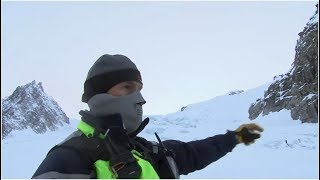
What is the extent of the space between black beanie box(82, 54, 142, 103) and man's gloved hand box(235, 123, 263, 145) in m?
0.97

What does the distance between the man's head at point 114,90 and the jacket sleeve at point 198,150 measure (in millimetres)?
453

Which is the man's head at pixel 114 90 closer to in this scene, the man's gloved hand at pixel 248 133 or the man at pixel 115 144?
the man at pixel 115 144

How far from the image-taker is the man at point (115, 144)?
6.90 ft

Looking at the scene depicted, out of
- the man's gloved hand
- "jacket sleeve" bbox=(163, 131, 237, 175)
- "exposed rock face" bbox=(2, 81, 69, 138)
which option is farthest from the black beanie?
"exposed rock face" bbox=(2, 81, 69, 138)

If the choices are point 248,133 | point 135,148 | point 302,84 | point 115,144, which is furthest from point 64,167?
point 302,84

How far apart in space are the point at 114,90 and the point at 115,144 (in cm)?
41

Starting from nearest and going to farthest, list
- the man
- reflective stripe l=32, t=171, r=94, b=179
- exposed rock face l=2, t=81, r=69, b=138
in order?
reflective stripe l=32, t=171, r=94, b=179 → the man → exposed rock face l=2, t=81, r=69, b=138

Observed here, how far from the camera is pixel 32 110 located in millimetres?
59125

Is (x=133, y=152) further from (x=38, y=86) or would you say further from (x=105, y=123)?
(x=38, y=86)

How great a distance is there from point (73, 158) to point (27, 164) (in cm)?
927

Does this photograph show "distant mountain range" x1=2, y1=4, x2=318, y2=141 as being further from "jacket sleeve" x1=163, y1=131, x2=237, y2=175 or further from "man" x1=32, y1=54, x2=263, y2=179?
"man" x1=32, y1=54, x2=263, y2=179

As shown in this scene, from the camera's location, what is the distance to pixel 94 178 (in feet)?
6.97

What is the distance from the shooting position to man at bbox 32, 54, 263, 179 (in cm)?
210

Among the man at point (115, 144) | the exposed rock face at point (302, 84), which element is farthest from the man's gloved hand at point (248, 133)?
the exposed rock face at point (302, 84)
